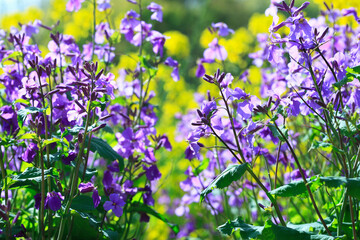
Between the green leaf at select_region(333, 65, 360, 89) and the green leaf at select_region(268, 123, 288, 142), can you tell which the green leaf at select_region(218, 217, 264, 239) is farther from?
the green leaf at select_region(333, 65, 360, 89)

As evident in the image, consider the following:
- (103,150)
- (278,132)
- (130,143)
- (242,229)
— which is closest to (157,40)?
(130,143)

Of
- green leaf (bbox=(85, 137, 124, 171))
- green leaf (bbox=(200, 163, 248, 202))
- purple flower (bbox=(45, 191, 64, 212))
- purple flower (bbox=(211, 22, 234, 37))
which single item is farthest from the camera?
purple flower (bbox=(211, 22, 234, 37))

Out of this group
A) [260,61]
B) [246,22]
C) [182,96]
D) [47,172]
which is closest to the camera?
[47,172]

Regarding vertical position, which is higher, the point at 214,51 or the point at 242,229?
the point at 214,51

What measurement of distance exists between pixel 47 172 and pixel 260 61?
1889 millimetres

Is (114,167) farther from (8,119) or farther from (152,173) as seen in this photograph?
(8,119)

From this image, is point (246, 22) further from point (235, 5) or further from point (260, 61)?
point (260, 61)

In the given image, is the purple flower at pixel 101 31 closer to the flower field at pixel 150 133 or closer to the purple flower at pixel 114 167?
the flower field at pixel 150 133

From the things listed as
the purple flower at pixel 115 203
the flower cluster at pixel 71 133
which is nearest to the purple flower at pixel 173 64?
the flower cluster at pixel 71 133

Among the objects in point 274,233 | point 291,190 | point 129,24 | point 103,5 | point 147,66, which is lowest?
point 274,233

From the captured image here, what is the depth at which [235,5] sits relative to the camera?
1847 cm

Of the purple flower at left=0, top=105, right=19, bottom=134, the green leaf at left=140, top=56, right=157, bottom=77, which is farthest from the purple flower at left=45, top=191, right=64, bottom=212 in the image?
the green leaf at left=140, top=56, right=157, bottom=77

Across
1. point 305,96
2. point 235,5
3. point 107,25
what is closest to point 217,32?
point 107,25

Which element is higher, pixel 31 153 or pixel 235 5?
pixel 235 5
